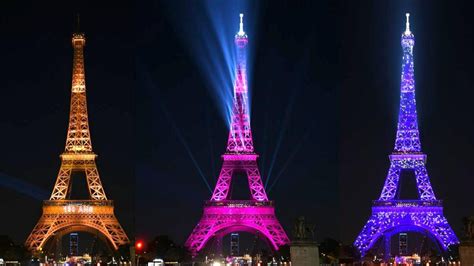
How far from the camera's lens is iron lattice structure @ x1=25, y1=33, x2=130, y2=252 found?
135 m

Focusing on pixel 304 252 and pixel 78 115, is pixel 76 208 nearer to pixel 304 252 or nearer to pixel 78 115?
pixel 78 115

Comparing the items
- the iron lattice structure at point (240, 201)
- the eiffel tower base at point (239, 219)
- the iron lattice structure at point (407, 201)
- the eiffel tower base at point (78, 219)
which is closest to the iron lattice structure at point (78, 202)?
the eiffel tower base at point (78, 219)

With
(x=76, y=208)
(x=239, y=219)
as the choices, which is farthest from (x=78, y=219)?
(x=239, y=219)

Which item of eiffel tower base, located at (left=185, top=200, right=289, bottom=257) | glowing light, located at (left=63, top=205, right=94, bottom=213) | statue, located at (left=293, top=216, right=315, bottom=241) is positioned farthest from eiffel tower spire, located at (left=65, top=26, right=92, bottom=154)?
statue, located at (left=293, top=216, right=315, bottom=241)

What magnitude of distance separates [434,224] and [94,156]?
37664 millimetres

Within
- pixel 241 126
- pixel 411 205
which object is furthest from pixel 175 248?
pixel 411 205

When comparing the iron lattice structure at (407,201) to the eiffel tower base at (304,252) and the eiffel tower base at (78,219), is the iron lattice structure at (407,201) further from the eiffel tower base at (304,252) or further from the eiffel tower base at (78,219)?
the eiffel tower base at (304,252)

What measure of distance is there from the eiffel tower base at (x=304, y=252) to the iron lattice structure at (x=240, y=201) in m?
67.8

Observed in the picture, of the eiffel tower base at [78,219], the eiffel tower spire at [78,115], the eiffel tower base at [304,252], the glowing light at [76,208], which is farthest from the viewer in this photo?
the eiffel tower spire at [78,115]

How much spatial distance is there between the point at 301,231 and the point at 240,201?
69.2 m

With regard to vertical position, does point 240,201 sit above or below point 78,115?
below

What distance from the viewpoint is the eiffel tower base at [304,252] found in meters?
66.6

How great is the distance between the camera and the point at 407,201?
472 ft

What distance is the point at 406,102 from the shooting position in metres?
146
